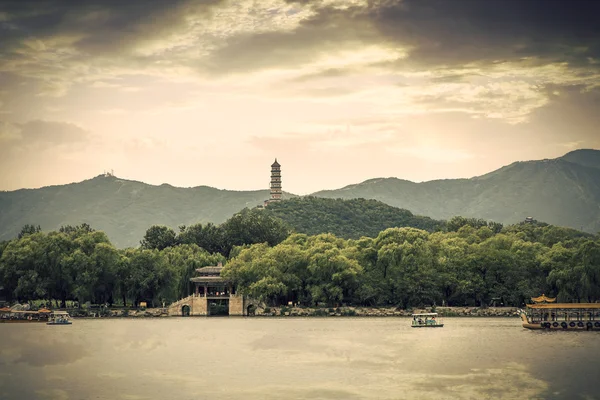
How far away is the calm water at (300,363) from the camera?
52219 mm

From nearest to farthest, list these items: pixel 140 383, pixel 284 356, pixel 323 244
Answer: pixel 140 383 → pixel 284 356 → pixel 323 244

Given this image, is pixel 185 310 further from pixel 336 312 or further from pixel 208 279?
pixel 336 312

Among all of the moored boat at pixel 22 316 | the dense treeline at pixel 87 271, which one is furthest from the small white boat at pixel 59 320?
the dense treeline at pixel 87 271

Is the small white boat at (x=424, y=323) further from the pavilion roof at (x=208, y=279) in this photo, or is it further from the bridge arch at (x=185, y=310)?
the bridge arch at (x=185, y=310)

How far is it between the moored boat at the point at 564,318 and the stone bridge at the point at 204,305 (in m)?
43.4

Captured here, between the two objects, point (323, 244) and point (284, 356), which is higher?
point (323, 244)

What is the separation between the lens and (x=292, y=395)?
166ft

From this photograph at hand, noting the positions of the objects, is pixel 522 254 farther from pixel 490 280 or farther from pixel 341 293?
pixel 341 293

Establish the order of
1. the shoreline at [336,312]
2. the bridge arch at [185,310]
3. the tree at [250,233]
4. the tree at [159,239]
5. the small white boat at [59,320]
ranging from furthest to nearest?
the tree at [159,239]
the tree at [250,233]
the bridge arch at [185,310]
the shoreline at [336,312]
the small white boat at [59,320]

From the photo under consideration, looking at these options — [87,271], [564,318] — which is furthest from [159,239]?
[564,318]

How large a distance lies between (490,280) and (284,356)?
5707cm

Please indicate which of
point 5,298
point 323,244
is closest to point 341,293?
point 323,244

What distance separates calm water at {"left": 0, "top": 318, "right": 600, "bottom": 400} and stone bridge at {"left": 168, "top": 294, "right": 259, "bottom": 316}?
27.5m

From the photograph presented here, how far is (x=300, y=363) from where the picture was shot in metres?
65.7
